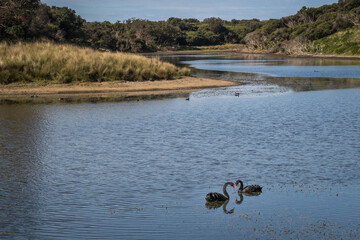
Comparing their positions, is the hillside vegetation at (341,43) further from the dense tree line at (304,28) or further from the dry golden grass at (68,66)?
the dry golden grass at (68,66)

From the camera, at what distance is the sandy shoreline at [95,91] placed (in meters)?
30.2

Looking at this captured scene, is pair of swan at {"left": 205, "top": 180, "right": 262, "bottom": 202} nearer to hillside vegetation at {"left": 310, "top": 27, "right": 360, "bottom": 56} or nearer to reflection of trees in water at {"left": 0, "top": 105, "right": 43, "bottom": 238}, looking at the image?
reflection of trees in water at {"left": 0, "top": 105, "right": 43, "bottom": 238}

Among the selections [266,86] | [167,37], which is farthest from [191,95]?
[167,37]

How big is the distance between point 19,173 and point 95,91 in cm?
2040

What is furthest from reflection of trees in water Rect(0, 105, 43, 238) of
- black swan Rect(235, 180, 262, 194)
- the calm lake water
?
black swan Rect(235, 180, 262, 194)

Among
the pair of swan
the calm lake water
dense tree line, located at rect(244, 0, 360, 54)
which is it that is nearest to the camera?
the calm lake water

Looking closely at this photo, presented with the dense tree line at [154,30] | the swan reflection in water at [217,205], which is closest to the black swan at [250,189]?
the swan reflection in water at [217,205]

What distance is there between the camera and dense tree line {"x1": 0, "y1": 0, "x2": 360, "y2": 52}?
150 ft

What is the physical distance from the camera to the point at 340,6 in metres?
119

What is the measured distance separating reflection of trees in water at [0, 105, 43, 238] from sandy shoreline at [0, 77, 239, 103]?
796 cm

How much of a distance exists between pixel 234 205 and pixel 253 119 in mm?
11701

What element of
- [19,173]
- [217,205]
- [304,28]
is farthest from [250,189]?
[304,28]

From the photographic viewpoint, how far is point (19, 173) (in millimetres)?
12508

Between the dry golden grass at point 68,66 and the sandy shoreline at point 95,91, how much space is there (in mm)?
1053
